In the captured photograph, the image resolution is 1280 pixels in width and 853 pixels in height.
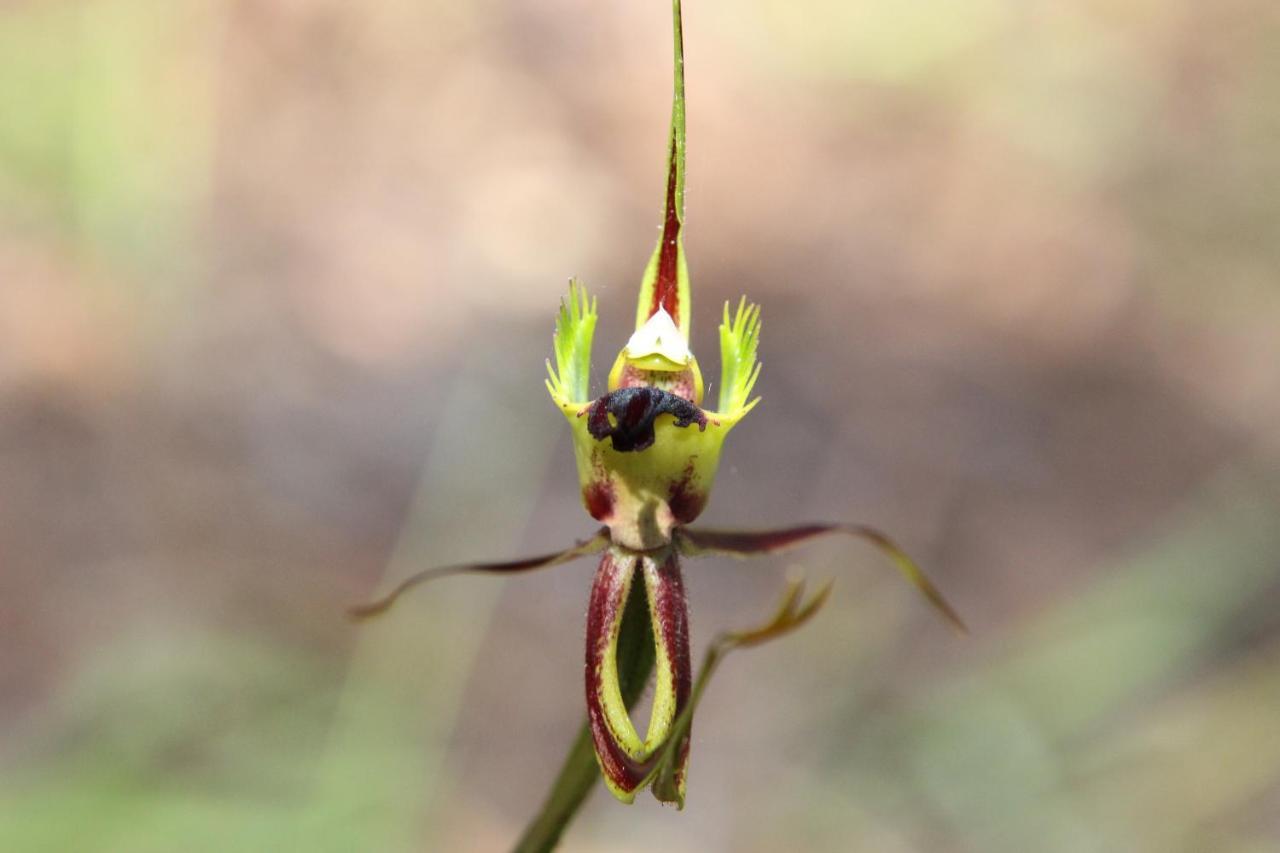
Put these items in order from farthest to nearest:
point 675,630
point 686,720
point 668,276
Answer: point 668,276 → point 675,630 → point 686,720

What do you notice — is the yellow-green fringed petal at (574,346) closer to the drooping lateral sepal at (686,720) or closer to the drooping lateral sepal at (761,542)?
the drooping lateral sepal at (761,542)

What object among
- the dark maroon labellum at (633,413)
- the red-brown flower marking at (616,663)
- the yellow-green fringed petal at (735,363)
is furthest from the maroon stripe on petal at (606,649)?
the yellow-green fringed petal at (735,363)

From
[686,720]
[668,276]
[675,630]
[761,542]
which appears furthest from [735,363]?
[686,720]

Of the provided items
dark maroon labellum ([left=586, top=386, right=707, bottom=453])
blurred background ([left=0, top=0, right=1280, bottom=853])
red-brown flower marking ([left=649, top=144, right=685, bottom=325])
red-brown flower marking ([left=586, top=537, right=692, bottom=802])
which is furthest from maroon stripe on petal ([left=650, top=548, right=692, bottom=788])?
blurred background ([left=0, top=0, right=1280, bottom=853])

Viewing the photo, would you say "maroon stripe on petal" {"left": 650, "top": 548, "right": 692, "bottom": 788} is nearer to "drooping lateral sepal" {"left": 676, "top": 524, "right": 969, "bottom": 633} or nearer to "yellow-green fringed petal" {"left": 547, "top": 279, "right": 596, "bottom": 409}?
"drooping lateral sepal" {"left": 676, "top": 524, "right": 969, "bottom": 633}

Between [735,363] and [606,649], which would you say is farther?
[735,363]

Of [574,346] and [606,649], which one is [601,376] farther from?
[606,649]

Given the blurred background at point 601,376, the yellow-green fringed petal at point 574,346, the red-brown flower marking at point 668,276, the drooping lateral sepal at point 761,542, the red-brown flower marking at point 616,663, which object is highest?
the red-brown flower marking at point 668,276

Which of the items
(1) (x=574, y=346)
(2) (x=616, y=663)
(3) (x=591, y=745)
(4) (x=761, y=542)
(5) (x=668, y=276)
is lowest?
(3) (x=591, y=745)
